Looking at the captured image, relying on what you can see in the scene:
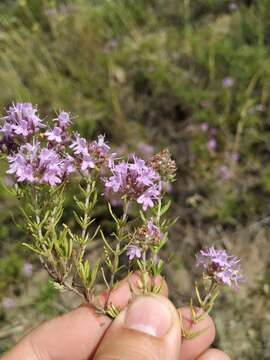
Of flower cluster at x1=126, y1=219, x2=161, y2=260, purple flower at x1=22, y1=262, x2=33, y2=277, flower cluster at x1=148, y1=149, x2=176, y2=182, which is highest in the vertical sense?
flower cluster at x1=148, y1=149, x2=176, y2=182

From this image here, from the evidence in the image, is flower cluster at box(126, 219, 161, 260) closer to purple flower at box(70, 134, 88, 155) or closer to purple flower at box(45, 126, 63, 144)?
purple flower at box(70, 134, 88, 155)

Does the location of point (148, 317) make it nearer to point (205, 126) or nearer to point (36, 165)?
point (36, 165)

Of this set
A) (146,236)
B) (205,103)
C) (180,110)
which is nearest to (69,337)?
(146,236)

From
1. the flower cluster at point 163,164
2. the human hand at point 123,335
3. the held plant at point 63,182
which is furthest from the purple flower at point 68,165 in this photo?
the human hand at point 123,335

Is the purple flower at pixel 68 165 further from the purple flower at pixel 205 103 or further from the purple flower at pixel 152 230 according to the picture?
the purple flower at pixel 205 103

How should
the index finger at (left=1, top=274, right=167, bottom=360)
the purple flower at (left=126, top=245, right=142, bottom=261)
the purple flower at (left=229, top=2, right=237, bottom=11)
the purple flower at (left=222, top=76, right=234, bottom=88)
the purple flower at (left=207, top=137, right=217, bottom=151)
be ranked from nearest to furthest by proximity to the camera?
the purple flower at (left=126, top=245, right=142, bottom=261)
the index finger at (left=1, top=274, right=167, bottom=360)
the purple flower at (left=207, top=137, right=217, bottom=151)
the purple flower at (left=222, top=76, right=234, bottom=88)
the purple flower at (left=229, top=2, right=237, bottom=11)

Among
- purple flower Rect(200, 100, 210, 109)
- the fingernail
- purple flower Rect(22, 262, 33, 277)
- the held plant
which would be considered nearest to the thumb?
the fingernail

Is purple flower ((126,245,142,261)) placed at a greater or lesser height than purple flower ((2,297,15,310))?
greater
